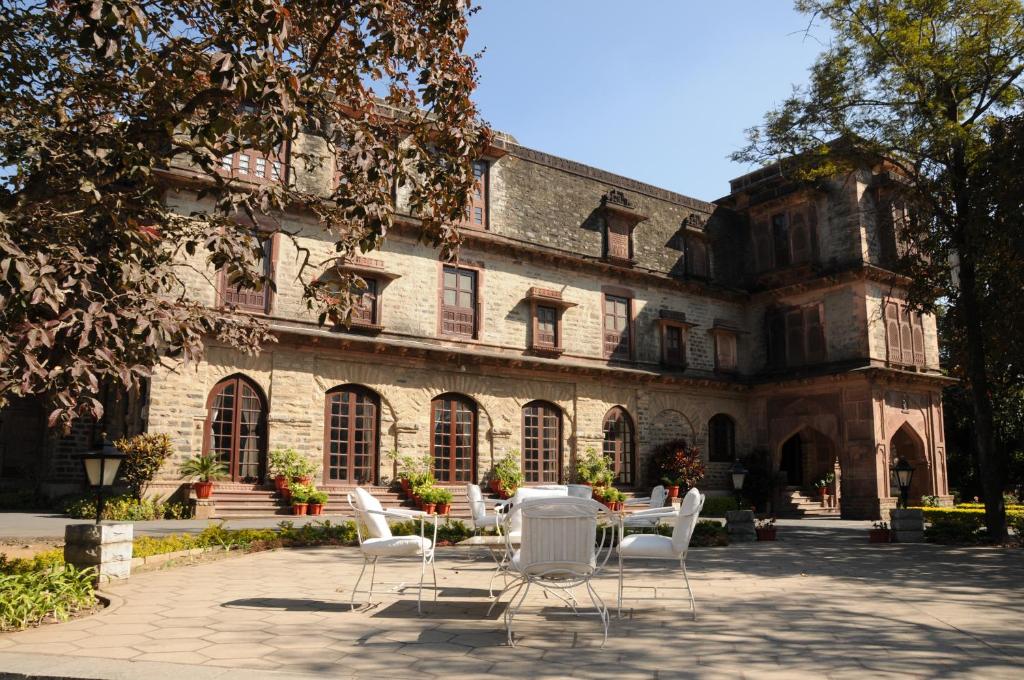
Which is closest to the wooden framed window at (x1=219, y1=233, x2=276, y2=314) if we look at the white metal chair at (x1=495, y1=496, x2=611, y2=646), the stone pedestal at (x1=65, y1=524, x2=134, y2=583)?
the stone pedestal at (x1=65, y1=524, x2=134, y2=583)

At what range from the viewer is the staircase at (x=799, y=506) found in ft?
73.6

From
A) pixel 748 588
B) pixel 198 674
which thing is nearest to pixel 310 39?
pixel 198 674

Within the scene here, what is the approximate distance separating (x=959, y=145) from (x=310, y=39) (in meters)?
11.4

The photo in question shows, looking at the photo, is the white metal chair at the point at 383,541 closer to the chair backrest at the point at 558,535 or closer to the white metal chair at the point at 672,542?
the chair backrest at the point at 558,535

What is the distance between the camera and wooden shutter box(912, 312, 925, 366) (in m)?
22.9

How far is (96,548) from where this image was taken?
738 centimetres

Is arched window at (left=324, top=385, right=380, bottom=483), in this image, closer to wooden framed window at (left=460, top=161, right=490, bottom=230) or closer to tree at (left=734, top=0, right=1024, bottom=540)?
wooden framed window at (left=460, top=161, right=490, bottom=230)

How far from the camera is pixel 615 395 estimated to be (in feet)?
72.4


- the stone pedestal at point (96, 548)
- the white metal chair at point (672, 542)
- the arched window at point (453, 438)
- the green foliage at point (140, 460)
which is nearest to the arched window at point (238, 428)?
the green foliage at point (140, 460)

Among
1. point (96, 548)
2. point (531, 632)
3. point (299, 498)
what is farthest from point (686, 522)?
point (299, 498)

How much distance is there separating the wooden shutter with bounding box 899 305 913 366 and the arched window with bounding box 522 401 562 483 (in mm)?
10386

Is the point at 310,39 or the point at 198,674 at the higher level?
the point at 310,39

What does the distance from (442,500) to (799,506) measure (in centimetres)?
1152

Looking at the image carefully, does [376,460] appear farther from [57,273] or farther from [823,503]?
[823,503]
